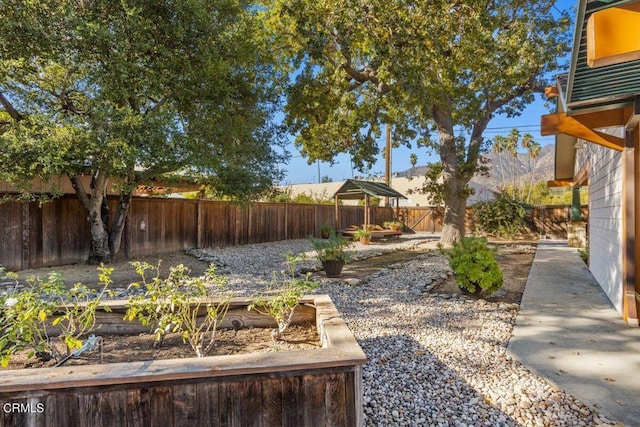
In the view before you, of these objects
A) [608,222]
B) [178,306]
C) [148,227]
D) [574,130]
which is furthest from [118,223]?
[608,222]

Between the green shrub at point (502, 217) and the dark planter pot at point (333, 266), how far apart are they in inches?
425

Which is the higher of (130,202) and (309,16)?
(309,16)

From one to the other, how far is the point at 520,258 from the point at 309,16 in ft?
26.1

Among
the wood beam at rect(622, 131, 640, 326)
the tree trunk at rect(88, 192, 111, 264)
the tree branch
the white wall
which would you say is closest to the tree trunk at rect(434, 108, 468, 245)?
the white wall

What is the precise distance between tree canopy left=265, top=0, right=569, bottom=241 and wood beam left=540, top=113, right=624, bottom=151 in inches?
138

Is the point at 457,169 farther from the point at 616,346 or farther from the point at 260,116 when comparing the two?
the point at 616,346

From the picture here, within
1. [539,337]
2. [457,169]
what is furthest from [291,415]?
[457,169]

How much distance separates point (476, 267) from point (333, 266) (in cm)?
251

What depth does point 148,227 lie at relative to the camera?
8.58 metres

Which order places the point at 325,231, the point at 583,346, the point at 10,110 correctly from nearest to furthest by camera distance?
1. the point at 583,346
2. the point at 10,110
3. the point at 325,231

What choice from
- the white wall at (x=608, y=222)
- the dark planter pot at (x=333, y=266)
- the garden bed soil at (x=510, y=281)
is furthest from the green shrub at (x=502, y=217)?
the dark planter pot at (x=333, y=266)

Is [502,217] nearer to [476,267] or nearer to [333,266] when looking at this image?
[333,266]

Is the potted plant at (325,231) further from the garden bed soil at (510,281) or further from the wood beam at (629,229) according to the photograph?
the wood beam at (629,229)

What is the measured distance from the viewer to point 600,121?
412cm
